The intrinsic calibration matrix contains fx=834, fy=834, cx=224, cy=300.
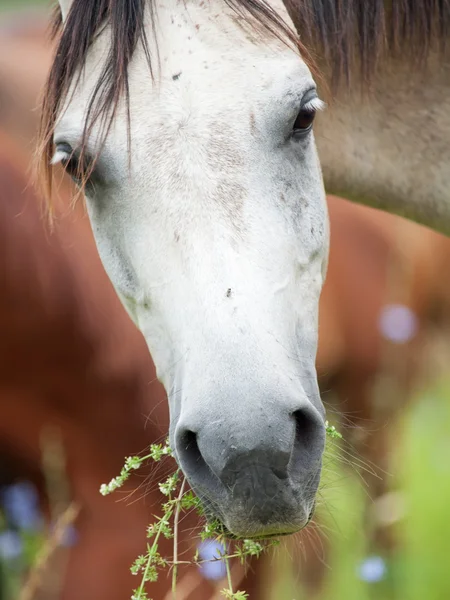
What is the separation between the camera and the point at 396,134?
2211 millimetres

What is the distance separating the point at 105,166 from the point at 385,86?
0.89m

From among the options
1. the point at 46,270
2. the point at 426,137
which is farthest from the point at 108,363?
the point at 426,137

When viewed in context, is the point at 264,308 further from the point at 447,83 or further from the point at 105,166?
the point at 447,83

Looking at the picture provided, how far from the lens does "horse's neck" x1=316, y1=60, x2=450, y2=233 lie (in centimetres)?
220

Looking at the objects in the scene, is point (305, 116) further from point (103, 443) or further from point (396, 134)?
point (103, 443)

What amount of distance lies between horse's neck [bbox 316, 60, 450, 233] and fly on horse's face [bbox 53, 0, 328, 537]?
0.41m

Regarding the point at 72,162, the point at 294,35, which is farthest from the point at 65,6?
the point at 294,35

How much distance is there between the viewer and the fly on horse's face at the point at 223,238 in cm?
140

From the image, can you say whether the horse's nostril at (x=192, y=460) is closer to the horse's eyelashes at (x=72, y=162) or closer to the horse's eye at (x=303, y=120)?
the horse's eyelashes at (x=72, y=162)

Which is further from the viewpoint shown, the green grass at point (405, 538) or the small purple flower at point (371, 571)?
the green grass at point (405, 538)

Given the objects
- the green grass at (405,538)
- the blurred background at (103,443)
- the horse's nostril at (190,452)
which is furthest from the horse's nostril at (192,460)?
the blurred background at (103,443)

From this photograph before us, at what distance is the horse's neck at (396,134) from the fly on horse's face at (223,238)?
0.41 m

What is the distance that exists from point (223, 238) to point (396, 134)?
88 cm

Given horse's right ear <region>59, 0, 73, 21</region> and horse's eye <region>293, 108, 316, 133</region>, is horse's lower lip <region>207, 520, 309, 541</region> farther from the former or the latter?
horse's right ear <region>59, 0, 73, 21</region>
